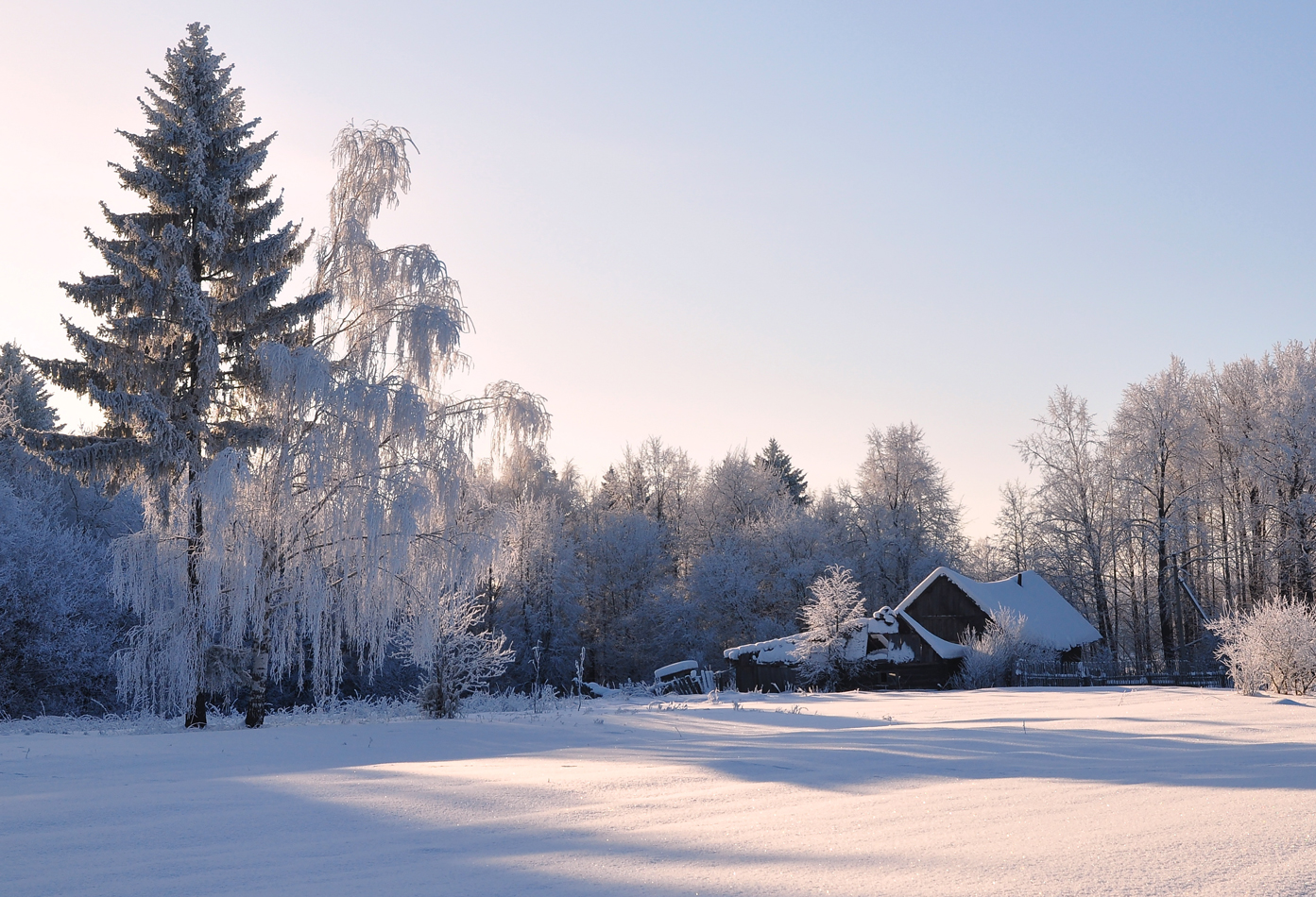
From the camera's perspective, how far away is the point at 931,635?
35.9 meters

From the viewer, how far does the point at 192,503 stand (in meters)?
16.2

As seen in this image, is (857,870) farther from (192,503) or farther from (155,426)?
(155,426)

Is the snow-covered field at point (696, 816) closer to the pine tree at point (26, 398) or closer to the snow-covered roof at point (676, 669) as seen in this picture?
the snow-covered roof at point (676, 669)

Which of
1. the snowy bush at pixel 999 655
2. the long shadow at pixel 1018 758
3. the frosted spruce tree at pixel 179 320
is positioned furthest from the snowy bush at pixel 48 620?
the snowy bush at pixel 999 655

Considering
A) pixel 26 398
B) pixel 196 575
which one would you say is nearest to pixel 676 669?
pixel 196 575

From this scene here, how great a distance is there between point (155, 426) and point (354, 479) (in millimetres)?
5020

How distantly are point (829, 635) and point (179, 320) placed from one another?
73.7 ft

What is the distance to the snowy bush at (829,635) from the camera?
31.3 m

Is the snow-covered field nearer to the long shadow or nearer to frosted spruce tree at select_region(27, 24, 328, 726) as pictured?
the long shadow

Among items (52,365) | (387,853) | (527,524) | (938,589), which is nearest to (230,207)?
(52,365)

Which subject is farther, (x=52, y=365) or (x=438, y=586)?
(x=52, y=365)

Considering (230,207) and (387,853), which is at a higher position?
(230,207)

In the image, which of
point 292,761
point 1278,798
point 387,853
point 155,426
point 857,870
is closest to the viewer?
point 857,870

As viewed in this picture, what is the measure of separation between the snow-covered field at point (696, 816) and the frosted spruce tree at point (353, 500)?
4.56 meters
